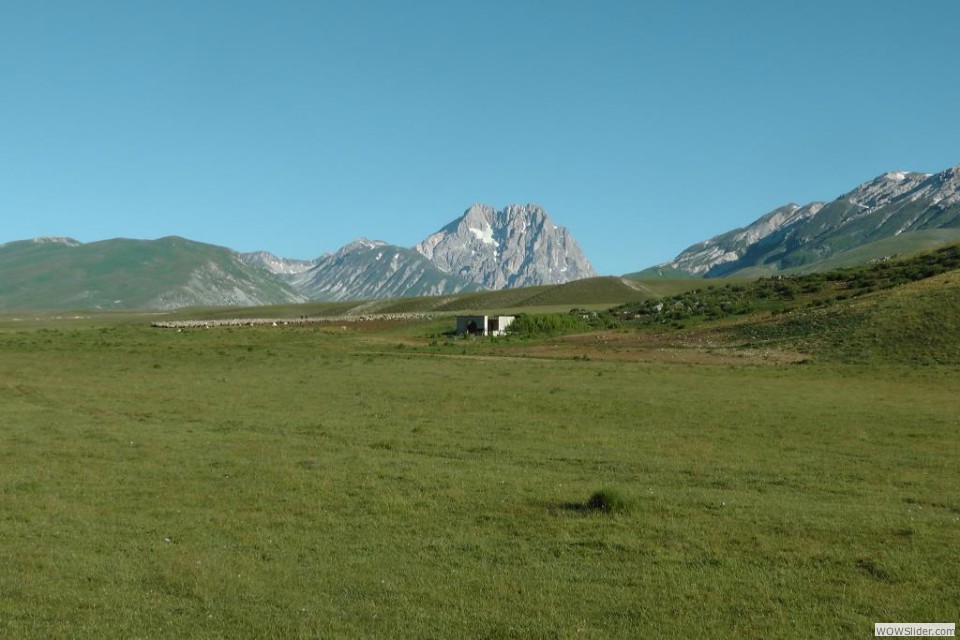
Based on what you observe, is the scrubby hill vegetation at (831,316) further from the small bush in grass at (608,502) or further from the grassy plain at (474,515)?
the small bush in grass at (608,502)

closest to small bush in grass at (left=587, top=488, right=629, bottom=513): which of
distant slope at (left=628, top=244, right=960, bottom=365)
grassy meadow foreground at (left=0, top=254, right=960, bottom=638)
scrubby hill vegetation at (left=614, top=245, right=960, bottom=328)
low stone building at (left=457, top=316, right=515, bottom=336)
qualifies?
grassy meadow foreground at (left=0, top=254, right=960, bottom=638)

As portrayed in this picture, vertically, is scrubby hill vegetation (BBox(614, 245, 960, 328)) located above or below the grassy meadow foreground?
above

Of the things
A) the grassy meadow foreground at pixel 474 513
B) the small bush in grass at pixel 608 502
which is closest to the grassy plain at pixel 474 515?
the grassy meadow foreground at pixel 474 513

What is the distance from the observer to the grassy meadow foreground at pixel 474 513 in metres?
13.1

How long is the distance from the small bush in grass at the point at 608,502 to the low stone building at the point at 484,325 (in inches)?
3282

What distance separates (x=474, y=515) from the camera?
1873 cm

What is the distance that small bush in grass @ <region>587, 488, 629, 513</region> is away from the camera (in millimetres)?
18750

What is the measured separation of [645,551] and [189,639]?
7783 millimetres

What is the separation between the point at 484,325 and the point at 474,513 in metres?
85.5

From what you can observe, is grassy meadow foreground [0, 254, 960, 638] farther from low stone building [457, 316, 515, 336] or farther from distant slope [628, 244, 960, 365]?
low stone building [457, 316, 515, 336]

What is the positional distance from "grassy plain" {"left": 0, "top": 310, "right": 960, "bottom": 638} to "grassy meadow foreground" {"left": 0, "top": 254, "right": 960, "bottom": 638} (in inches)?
2.8

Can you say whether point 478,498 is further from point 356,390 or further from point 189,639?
point 356,390

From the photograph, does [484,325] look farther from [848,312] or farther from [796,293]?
[848,312]

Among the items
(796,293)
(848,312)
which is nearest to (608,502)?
(848,312)
